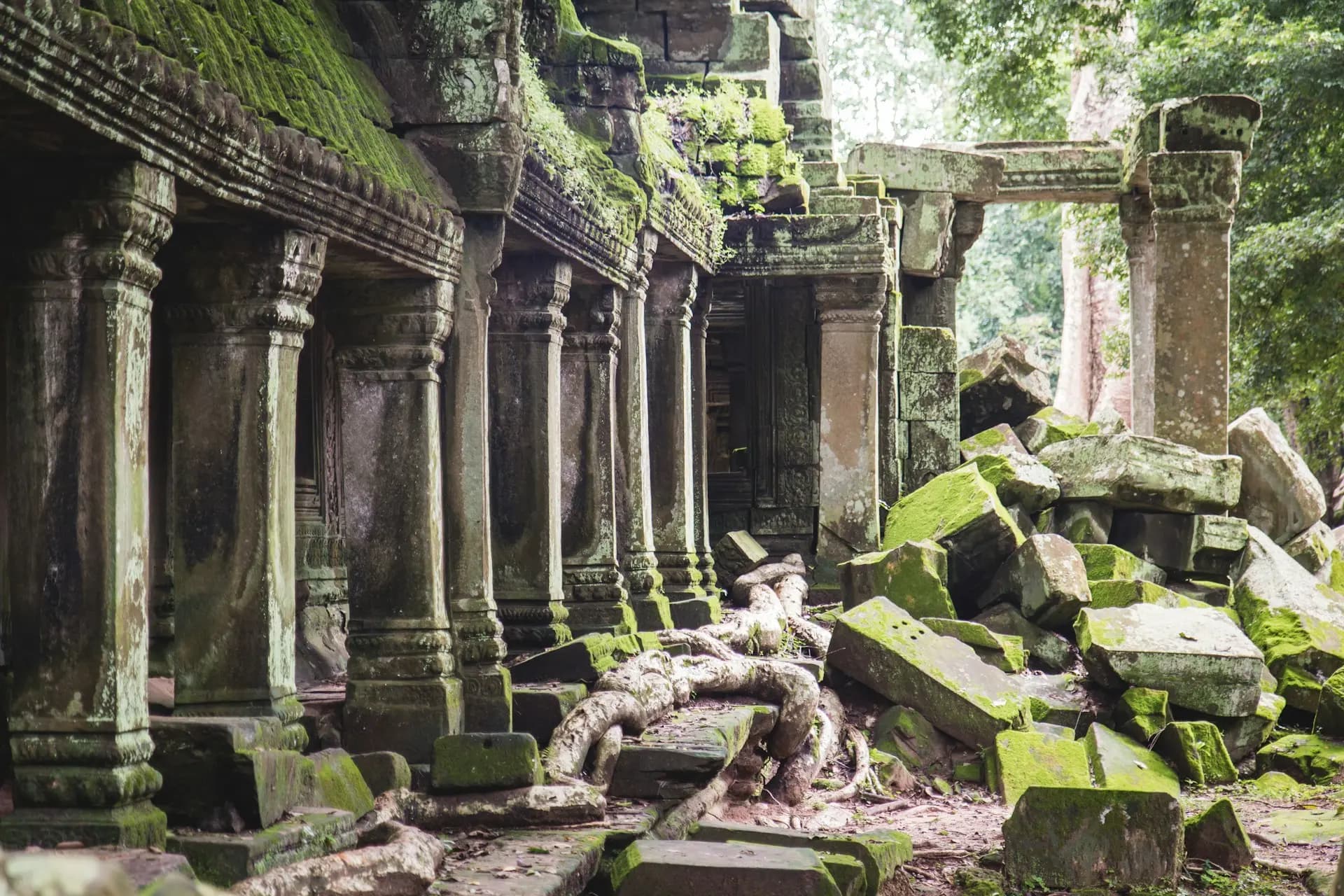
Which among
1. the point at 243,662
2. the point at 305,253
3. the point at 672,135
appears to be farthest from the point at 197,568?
the point at 672,135

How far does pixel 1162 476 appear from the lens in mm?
13180

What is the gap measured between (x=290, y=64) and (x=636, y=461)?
4797 mm

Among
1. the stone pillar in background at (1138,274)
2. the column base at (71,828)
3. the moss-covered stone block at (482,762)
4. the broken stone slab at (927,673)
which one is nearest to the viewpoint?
the column base at (71,828)

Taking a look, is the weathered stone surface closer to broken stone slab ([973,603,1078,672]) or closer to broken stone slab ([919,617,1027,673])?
broken stone slab ([973,603,1078,672])

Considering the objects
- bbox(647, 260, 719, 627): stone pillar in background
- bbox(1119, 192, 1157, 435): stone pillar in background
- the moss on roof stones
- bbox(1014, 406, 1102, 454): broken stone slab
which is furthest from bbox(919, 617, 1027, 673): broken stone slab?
the moss on roof stones

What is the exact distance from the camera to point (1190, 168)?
46.5ft

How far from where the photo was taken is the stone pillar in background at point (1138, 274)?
51.1 feet

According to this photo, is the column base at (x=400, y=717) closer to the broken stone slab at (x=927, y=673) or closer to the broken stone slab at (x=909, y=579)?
the broken stone slab at (x=927, y=673)

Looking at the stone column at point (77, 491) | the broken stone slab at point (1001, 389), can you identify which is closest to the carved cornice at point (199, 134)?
the stone column at point (77, 491)

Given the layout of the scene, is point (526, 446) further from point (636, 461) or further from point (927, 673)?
point (927, 673)

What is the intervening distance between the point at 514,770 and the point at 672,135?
7.31 meters

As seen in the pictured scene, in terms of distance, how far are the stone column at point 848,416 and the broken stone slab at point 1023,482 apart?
Result: 926 millimetres

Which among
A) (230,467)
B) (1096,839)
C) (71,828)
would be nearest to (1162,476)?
(1096,839)

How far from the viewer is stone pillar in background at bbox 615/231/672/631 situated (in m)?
10.1
